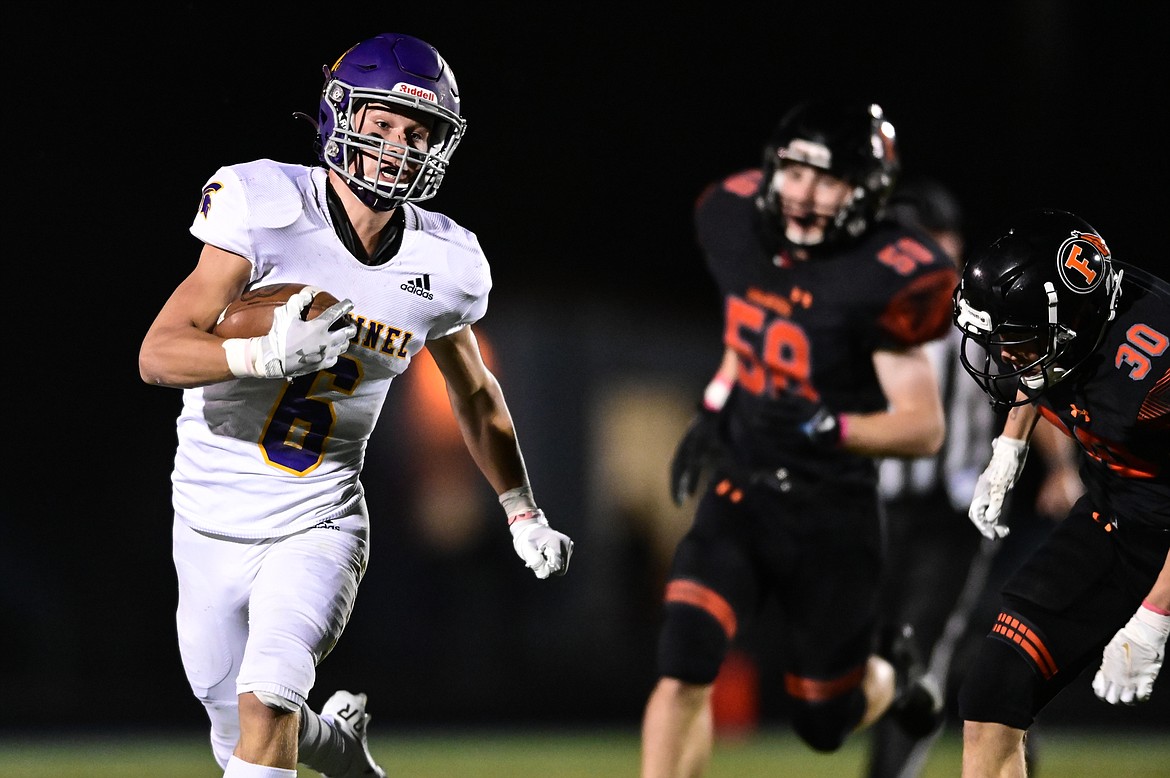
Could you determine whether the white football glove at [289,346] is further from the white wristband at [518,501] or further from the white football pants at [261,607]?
the white wristband at [518,501]

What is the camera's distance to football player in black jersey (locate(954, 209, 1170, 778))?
3059 millimetres

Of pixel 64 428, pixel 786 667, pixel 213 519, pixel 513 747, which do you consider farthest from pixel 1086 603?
pixel 64 428

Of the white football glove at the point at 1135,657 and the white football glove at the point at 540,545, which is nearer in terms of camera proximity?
the white football glove at the point at 1135,657

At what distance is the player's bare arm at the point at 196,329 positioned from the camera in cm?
286

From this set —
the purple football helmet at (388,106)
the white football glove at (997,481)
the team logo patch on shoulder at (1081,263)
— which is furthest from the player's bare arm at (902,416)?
the purple football helmet at (388,106)

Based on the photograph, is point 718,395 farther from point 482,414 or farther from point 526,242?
point 526,242

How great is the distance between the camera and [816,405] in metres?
4.18

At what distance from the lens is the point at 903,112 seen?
10.3 m

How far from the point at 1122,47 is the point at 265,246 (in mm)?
8630

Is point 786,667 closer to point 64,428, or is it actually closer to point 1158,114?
→ point 64,428

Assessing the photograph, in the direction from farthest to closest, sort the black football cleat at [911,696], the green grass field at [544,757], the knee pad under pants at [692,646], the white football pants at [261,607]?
the green grass field at [544,757]
the black football cleat at [911,696]
the knee pad under pants at [692,646]
the white football pants at [261,607]

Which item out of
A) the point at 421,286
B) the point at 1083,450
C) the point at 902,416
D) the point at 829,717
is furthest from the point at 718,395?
the point at 421,286

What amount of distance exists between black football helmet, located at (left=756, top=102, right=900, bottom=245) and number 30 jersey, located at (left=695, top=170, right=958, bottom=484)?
0.07m

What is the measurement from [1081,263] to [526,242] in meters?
6.64
